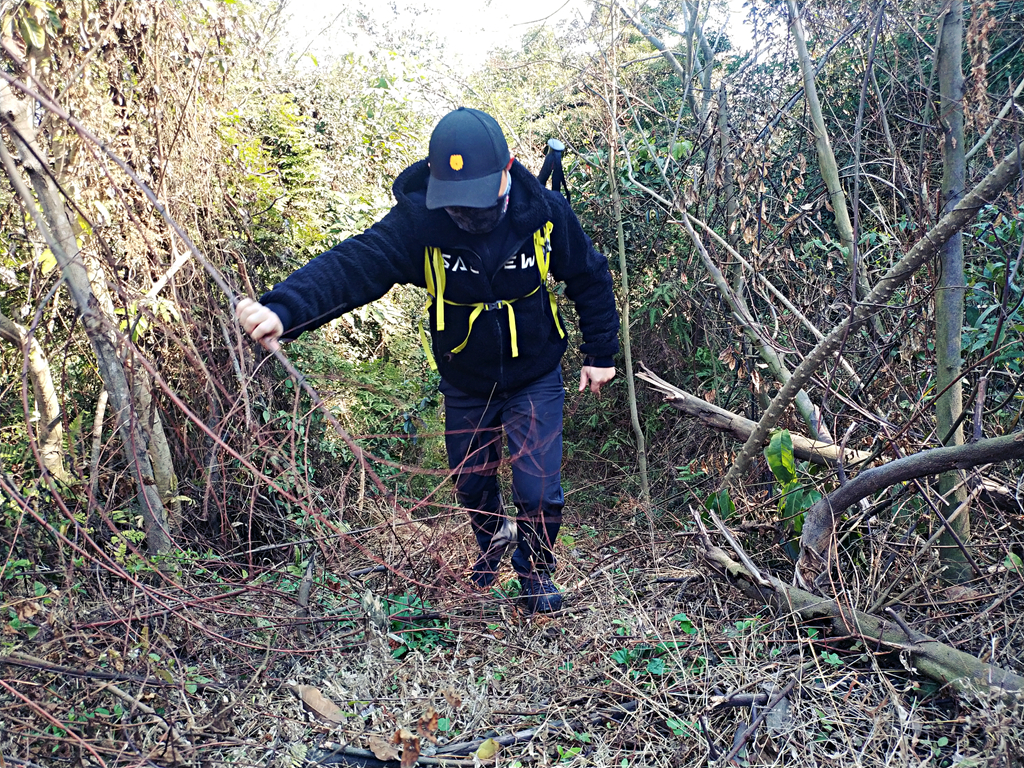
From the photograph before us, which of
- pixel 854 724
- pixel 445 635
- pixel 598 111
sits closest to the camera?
pixel 854 724

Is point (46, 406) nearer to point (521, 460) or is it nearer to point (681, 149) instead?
point (521, 460)

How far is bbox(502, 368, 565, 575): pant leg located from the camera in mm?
3021

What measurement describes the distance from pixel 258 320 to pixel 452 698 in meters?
1.43

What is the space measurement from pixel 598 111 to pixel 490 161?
1.90m

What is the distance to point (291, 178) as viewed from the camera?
15.9ft

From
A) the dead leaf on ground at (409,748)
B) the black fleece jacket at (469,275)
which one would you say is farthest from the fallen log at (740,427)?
the dead leaf on ground at (409,748)

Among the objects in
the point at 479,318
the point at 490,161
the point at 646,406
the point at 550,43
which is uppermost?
the point at 550,43

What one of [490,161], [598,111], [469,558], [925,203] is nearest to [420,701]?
[469,558]

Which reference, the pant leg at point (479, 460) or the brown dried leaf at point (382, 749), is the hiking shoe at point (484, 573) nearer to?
the pant leg at point (479, 460)

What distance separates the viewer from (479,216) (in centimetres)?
275

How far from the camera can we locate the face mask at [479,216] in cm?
273

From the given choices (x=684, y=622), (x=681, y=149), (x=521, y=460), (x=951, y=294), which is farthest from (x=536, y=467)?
(x=681, y=149)

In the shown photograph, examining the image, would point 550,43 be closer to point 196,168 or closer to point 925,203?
point 196,168

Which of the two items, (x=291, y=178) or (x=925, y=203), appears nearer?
(x=925, y=203)
